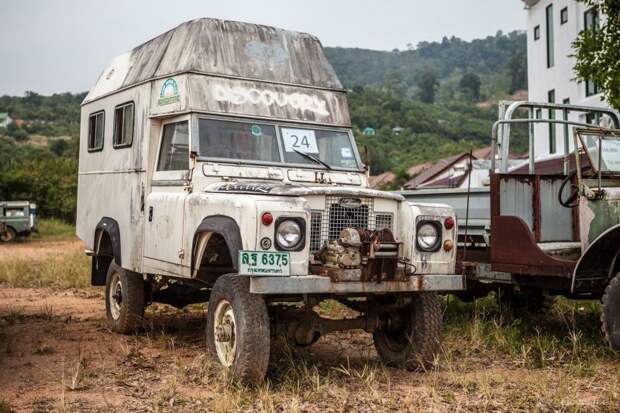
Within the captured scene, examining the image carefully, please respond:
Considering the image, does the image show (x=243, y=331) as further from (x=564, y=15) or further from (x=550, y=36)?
(x=550, y=36)

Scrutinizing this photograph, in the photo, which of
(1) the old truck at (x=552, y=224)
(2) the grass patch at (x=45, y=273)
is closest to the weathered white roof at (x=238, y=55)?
(1) the old truck at (x=552, y=224)

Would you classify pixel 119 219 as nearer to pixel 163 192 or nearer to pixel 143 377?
pixel 163 192

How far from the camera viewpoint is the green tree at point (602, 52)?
10031 millimetres

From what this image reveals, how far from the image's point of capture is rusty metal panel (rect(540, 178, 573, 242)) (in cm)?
779

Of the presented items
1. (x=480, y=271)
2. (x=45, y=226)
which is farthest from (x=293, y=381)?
(x=45, y=226)

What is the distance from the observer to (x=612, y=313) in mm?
6406

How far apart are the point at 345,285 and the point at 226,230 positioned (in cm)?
97

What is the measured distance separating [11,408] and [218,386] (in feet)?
4.66

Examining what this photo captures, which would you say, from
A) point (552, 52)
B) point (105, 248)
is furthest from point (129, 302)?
point (552, 52)

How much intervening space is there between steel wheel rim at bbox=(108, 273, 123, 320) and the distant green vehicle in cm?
1904

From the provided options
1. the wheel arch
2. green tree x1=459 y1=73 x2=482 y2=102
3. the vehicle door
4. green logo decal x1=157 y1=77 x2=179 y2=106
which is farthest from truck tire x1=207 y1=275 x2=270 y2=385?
green tree x1=459 y1=73 x2=482 y2=102

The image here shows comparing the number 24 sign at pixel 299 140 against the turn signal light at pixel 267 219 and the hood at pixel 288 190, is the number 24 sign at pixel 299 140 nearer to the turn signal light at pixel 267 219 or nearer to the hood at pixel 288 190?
the hood at pixel 288 190

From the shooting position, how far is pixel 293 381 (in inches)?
231

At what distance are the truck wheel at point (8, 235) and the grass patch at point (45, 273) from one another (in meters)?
9.83
